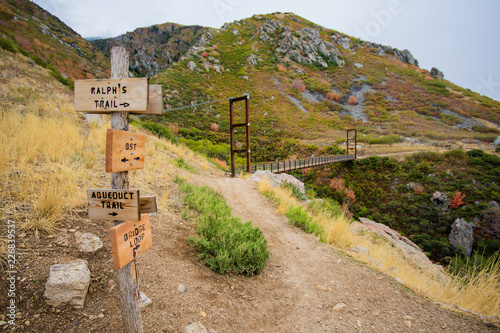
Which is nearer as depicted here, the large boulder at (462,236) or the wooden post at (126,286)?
the wooden post at (126,286)

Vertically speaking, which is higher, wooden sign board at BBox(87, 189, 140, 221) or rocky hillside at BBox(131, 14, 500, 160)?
rocky hillside at BBox(131, 14, 500, 160)

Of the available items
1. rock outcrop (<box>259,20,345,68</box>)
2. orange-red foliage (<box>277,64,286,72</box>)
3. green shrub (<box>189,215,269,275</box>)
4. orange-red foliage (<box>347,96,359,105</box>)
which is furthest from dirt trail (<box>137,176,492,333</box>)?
rock outcrop (<box>259,20,345,68</box>)

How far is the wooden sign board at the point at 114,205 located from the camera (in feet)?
6.05

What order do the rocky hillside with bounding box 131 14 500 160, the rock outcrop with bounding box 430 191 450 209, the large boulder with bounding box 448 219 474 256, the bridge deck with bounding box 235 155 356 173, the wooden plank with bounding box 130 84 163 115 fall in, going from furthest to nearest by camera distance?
the rocky hillside with bounding box 131 14 500 160 → the rock outcrop with bounding box 430 191 450 209 → the bridge deck with bounding box 235 155 356 173 → the large boulder with bounding box 448 219 474 256 → the wooden plank with bounding box 130 84 163 115

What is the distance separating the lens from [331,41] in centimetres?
6131

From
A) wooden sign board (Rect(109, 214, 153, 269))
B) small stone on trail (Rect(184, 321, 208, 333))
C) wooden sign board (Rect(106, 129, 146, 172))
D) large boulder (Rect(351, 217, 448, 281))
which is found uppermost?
wooden sign board (Rect(106, 129, 146, 172))

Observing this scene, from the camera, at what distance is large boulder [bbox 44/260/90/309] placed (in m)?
2.17

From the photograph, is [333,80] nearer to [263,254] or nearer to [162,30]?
[263,254]

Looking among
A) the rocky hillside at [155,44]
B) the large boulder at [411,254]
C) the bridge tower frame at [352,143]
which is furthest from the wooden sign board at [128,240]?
the rocky hillside at [155,44]

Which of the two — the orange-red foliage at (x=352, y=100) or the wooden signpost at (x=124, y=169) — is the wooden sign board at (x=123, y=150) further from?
the orange-red foliage at (x=352, y=100)

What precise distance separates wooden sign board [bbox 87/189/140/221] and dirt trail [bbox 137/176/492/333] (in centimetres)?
125

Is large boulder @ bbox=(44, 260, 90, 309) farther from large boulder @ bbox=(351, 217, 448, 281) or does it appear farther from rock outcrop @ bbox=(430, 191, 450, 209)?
rock outcrop @ bbox=(430, 191, 450, 209)

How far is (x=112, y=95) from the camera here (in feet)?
6.41

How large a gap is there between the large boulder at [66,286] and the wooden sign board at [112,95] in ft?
5.51
